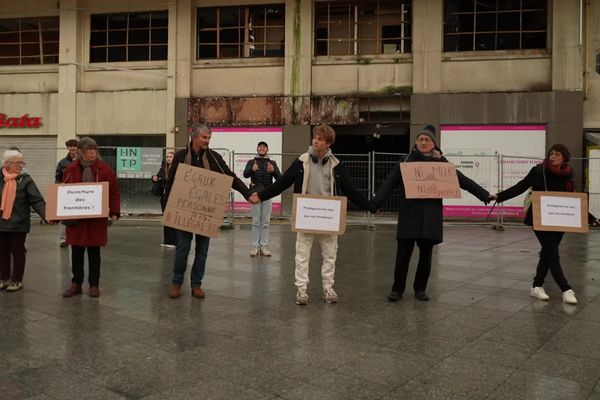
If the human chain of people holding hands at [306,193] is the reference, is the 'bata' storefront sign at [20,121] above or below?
above

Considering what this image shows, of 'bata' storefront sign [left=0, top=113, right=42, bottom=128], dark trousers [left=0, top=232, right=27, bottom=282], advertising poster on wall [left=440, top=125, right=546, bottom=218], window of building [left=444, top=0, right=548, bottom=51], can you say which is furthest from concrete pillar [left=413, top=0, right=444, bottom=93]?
dark trousers [left=0, top=232, right=27, bottom=282]

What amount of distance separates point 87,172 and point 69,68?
15764 millimetres

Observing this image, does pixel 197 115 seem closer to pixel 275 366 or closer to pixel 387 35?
pixel 387 35

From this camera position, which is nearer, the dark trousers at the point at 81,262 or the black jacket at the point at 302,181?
the black jacket at the point at 302,181

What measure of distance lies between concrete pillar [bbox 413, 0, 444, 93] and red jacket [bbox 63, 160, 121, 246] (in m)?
13.6

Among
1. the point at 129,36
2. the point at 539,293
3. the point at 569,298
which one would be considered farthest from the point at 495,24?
the point at 569,298

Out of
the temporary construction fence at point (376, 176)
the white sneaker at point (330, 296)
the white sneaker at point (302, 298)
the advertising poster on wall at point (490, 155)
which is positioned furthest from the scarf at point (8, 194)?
the advertising poster on wall at point (490, 155)

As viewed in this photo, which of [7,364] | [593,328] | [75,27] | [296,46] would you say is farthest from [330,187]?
[75,27]

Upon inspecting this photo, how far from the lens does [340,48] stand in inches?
749

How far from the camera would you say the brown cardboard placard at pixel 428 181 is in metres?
5.86

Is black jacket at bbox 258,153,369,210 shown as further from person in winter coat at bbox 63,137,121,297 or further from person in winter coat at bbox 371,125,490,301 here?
person in winter coat at bbox 63,137,121,297

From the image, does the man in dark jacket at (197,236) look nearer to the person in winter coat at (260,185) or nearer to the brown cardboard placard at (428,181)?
the brown cardboard placard at (428,181)

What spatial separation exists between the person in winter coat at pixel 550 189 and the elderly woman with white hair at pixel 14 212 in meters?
5.30

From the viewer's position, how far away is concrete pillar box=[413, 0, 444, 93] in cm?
1786
